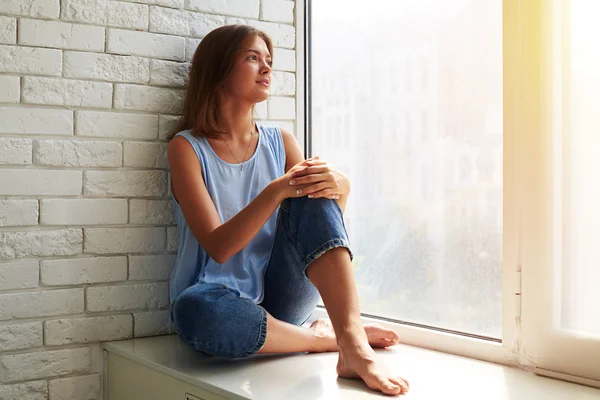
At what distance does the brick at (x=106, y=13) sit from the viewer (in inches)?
82.4

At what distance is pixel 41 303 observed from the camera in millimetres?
2043

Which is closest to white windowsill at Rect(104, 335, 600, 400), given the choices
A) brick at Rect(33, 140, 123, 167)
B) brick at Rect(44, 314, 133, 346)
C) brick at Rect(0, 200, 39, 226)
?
brick at Rect(44, 314, 133, 346)

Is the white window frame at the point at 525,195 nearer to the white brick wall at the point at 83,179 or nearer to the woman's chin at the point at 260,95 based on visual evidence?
the woman's chin at the point at 260,95

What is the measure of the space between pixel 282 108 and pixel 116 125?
61cm

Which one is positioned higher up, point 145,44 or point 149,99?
point 145,44

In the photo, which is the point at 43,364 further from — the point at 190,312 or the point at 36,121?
the point at 36,121

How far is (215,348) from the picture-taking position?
180 cm

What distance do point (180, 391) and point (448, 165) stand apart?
93 centimetres

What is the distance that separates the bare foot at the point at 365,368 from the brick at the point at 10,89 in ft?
3.79

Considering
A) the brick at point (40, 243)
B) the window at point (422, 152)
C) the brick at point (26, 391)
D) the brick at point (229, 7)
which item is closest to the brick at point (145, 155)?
the brick at point (40, 243)

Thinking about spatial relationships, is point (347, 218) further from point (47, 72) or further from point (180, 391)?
point (47, 72)

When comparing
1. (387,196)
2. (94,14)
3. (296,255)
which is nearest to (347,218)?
(387,196)

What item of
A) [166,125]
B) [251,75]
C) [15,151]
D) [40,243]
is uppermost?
[251,75]

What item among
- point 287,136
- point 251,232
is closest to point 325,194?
point 251,232
